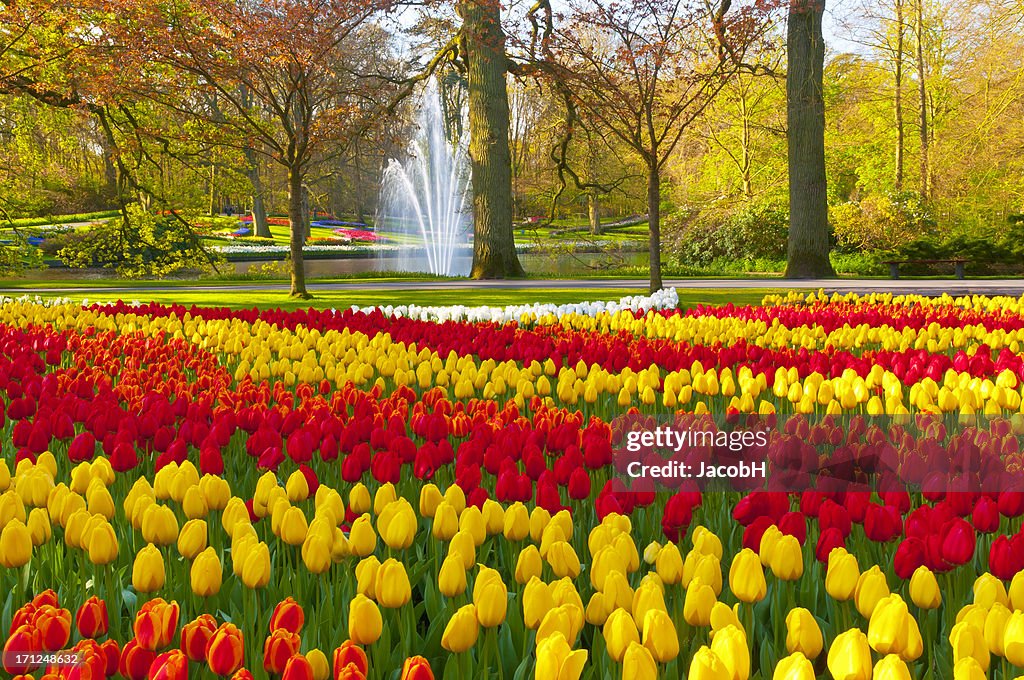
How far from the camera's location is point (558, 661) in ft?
4.70

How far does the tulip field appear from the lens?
1.64 meters

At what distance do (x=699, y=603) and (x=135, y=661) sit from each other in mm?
1028

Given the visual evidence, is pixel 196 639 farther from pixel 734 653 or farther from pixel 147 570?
pixel 734 653

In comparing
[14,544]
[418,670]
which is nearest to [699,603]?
[418,670]

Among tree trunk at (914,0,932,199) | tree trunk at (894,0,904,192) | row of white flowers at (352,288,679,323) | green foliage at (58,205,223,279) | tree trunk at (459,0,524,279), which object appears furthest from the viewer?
tree trunk at (894,0,904,192)

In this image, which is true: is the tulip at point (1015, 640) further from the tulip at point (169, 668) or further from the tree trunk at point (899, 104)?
the tree trunk at point (899, 104)

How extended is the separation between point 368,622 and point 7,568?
1.19 meters

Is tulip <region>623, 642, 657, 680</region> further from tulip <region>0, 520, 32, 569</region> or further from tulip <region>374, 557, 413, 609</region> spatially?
tulip <region>0, 520, 32, 569</region>

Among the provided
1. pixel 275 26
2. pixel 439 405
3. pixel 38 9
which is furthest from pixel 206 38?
pixel 439 405

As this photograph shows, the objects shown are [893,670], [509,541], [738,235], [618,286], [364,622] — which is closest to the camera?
[893,670]

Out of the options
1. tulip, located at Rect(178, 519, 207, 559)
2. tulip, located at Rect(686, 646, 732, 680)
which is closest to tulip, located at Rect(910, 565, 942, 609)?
tulip, located at Rect(686, 646, 732, 680)

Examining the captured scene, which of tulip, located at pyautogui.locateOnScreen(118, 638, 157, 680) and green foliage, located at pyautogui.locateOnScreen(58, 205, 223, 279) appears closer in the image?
tulip, located at pyautogui.locateOnScreen(118, 638, 157, 680)

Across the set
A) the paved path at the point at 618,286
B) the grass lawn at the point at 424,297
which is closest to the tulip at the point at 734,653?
the grass lawn at the point at 424,297

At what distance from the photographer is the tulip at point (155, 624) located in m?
1.65
